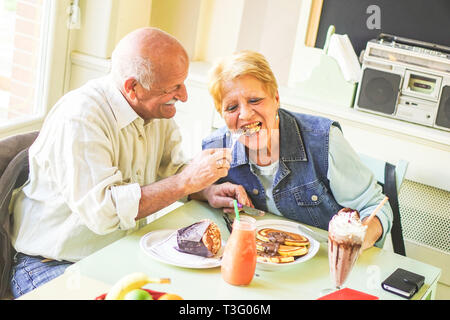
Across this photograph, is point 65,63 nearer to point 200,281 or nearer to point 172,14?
point 172,14

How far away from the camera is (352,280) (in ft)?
4.72

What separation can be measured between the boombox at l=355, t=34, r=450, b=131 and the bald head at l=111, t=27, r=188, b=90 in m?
1.26

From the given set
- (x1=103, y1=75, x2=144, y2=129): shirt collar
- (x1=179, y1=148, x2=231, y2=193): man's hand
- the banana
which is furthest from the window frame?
the banana

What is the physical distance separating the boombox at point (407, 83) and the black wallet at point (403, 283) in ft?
4.08

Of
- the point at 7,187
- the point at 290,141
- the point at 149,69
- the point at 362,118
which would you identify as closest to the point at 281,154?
the point at 290,141

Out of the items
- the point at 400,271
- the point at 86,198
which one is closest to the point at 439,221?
the point at 400,271

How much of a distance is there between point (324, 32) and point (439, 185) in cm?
96

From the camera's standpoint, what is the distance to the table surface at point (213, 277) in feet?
4.14

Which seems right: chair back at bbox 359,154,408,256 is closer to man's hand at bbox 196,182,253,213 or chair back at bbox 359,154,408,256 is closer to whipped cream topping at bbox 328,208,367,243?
man's hand at bbox 196,182,253,213

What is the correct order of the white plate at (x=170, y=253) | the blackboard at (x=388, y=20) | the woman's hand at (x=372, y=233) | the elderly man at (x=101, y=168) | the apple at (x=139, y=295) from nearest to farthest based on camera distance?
1. the apple at (x=139, y=295)
2. the white plate at (x=170, y=253)
3. the elderly man at (x=101, y=168)
4. the woman's hand at (x=372, y=233)
5. the blackboard at (x=388, y=20)

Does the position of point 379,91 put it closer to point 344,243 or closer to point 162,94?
point 162,94

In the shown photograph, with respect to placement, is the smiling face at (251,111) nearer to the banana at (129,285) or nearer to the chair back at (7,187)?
the chair back at (7,187)

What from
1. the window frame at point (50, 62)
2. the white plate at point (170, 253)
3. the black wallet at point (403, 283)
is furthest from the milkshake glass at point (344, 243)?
the window frame at point (50, 62)
